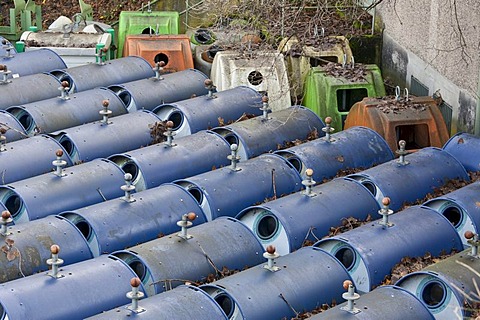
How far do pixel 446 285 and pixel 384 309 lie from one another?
655 mm

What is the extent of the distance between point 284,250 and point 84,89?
5.20 m

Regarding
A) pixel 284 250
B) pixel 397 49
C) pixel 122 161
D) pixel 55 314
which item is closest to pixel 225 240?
pixel 284 250

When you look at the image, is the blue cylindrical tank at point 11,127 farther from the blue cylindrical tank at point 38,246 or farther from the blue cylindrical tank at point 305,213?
the blue cylindrical tank at point 305,213

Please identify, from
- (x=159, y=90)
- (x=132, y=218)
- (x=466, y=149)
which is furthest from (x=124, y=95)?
(x=466, y=149)

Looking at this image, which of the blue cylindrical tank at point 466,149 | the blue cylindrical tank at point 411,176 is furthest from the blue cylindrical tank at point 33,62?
the blue cylindrical tank at point 466,149

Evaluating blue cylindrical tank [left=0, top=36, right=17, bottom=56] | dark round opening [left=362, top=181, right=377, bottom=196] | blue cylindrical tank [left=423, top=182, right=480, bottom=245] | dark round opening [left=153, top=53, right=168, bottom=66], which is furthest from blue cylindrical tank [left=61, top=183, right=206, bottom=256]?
blue cylindrical tank [left=0, top=36, right=17, bottom=56]

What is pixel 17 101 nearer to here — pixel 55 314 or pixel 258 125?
pixel 258 125

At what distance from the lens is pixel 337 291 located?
347 inches

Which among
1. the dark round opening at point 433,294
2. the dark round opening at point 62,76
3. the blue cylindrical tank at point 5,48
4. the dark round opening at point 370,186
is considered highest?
the blue cylindrical tank at point 5,48

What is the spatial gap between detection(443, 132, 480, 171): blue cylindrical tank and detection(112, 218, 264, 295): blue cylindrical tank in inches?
131

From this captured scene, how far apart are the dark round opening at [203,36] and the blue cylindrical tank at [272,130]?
426 cm

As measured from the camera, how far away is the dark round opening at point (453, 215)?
33.8 ft

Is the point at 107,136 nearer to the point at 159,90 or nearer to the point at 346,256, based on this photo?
the point at 159,90

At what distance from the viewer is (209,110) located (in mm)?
12953
